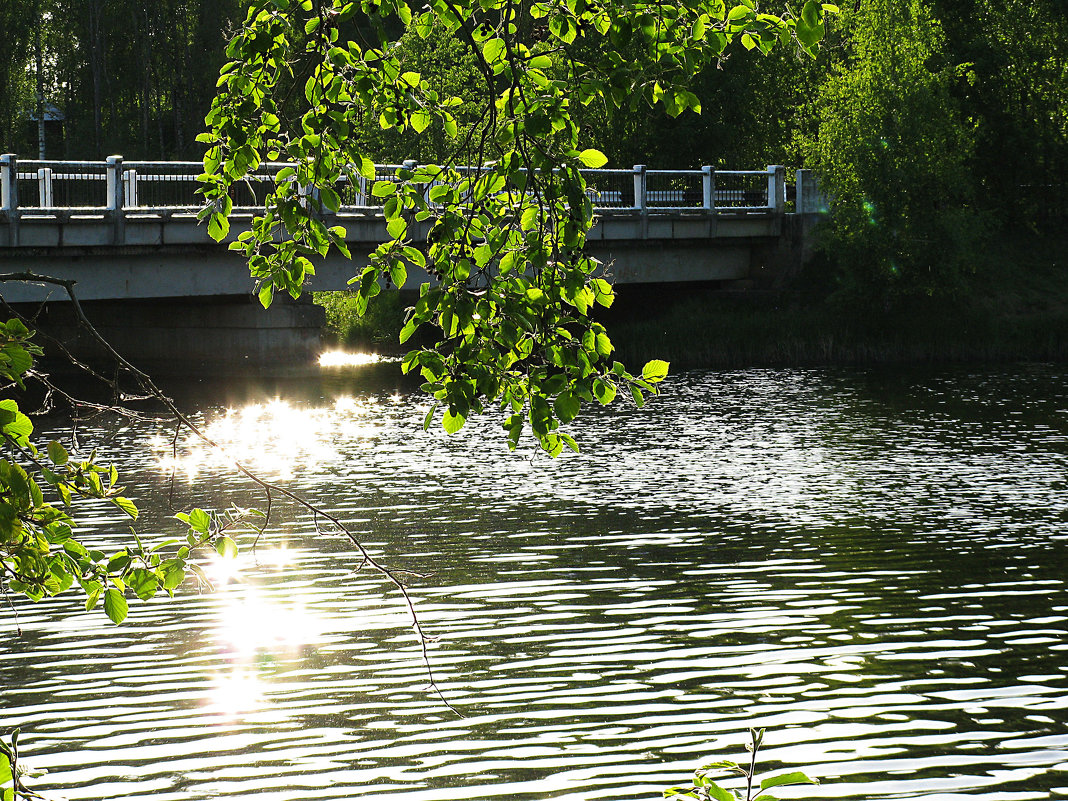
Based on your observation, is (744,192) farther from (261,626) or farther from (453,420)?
(453,420)

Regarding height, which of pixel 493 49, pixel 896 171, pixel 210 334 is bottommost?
pixel 210 334

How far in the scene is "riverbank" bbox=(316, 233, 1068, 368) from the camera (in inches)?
1590

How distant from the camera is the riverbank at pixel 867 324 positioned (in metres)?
40.4

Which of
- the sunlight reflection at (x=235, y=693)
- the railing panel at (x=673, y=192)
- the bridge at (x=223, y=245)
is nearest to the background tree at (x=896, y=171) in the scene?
the bridge at (x=223, y=245)

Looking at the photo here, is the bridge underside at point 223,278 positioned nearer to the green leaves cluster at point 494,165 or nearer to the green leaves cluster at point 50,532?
the green leaves cluster at point 50,532

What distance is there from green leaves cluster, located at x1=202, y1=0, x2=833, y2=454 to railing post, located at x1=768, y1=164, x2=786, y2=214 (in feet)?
142

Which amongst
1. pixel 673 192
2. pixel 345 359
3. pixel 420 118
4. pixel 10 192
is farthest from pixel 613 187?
pixel 420 118

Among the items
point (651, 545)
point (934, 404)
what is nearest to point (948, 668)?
point (651, 545)

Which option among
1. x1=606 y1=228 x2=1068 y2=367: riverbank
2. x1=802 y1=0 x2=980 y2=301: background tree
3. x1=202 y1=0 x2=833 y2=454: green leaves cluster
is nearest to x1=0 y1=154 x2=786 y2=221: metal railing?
x1=606 y1=228 x2=1068 y2=367: riverbank

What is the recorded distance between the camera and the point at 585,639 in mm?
12227

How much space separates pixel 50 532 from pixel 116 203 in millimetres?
28564

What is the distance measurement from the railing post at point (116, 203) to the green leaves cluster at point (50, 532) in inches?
1085


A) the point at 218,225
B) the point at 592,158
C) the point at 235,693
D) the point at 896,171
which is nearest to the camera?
the point at 592,158

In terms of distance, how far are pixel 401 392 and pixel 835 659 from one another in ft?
81.0
